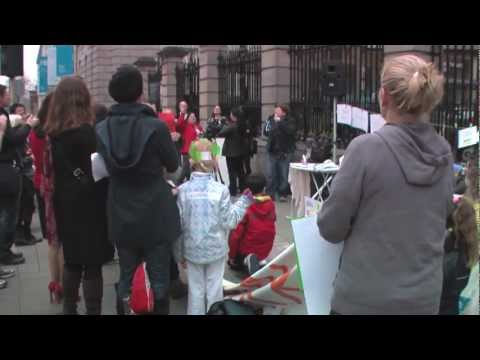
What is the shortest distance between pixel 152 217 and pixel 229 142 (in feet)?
25.8

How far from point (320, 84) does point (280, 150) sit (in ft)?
5.02

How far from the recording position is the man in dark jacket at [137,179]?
146 inches

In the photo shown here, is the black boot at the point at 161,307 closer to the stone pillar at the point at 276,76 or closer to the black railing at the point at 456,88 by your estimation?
the black railing at the point at 456,88

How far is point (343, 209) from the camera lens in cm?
215

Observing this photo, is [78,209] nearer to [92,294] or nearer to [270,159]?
[92,294]

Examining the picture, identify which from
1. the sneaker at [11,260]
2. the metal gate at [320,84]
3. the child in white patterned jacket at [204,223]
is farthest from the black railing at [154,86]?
the child in white patterned jacket at [204,223]

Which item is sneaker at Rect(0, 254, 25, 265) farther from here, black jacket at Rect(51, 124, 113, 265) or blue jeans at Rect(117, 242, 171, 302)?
blue jeans at Rect(117, 242, 171, 302)

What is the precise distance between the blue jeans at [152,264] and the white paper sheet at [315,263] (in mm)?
1598

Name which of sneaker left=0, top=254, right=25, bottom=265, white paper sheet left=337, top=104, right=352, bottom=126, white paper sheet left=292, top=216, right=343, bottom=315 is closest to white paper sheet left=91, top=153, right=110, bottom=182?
white paper sheet left=292, top=216, right=343, bottom=315

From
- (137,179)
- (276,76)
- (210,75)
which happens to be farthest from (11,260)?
(210,75)

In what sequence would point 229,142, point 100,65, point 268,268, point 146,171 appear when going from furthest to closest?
point 100,65 < point 229,142 < point 268,268 < point 146,171

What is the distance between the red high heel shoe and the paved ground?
0.05 meters

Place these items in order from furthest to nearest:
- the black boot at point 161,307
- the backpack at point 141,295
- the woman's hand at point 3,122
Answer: the woman's hand at point 3,122
the black boot at point 161,307
the backpack at point 141,295

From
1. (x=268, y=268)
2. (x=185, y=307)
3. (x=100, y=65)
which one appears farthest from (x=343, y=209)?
(x=100, y=65)
